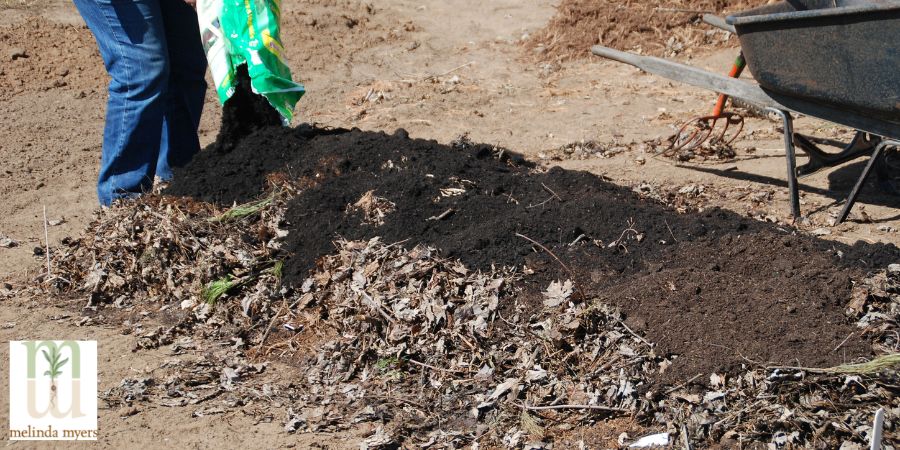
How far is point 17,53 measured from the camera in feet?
25.1

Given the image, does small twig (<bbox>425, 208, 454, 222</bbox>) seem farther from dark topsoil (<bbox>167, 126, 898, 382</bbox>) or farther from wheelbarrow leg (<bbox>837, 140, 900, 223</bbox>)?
wheelbarrow leg (<bbox>837, 140, 900, 223</bbox>)

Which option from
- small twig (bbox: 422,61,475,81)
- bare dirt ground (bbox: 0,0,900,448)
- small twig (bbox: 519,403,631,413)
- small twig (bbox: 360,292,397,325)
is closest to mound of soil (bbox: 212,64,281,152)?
bare dirt ground (bbox: 0,0,900,448)

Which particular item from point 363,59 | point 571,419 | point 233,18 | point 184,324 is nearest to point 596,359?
point 571,419

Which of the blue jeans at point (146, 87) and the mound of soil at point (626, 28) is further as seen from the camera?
the mound of soil at point (626, 28)

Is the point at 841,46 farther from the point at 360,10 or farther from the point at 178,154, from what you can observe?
the point at 360,10

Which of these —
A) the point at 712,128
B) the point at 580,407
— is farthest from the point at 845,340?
the point at 712,128

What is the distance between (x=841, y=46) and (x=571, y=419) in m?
2.44

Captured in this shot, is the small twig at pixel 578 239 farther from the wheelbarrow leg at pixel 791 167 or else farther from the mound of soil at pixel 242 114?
the mound of soil at pixel 242 114

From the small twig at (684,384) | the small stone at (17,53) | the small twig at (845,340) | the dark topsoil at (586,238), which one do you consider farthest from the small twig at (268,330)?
the small stone at (17,53)

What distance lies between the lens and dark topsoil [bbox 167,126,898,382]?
11.0 feet

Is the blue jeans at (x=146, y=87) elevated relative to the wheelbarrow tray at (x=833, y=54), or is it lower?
lower

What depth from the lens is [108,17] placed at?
184 inches

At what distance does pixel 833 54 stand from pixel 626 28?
13.2ft

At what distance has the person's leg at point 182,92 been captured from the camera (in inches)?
202
